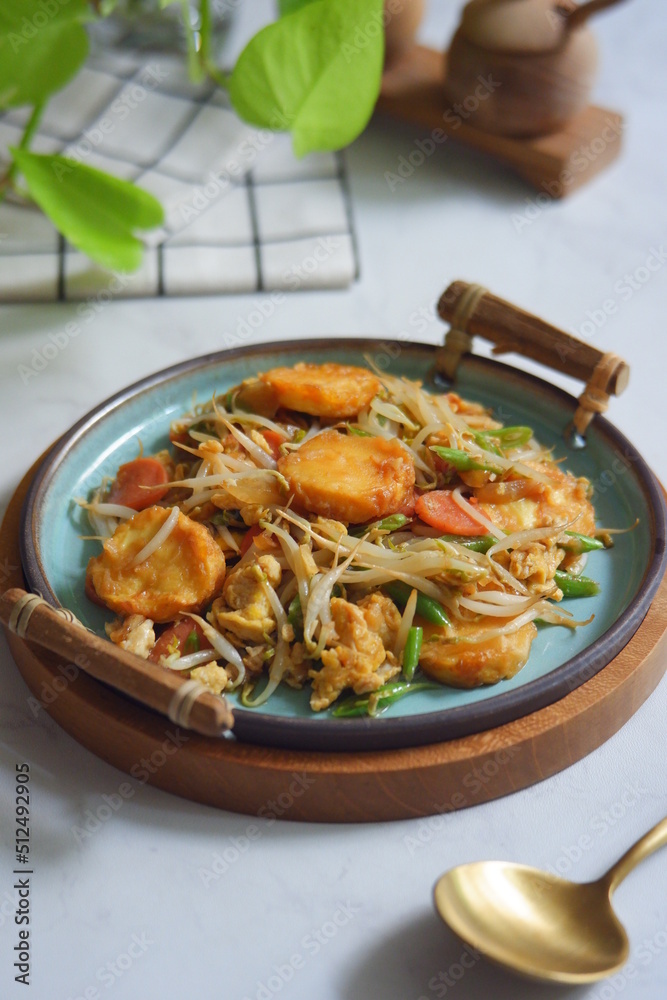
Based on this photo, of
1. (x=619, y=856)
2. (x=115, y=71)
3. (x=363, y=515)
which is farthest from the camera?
(x=115, y=71)

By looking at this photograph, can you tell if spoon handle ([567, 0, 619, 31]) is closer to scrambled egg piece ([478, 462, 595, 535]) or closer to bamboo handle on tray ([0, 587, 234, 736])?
scrambled egg piece ([478, 462, 595, 535])

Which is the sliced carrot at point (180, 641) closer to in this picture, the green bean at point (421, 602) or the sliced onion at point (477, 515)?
the green bean at point (421, 602)

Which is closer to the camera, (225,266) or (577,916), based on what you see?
(577,916)

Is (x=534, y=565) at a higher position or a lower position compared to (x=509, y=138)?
lower

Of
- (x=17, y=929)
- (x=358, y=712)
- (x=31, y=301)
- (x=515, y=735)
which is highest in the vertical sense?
(x=515, y=735)

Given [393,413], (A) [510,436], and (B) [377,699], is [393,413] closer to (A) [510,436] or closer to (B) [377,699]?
(A) [510,436]

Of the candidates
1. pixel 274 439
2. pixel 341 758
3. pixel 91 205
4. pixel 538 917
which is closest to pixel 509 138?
pixel 91 205

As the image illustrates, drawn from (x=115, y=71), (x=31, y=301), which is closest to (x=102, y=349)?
(x=31, y=301)

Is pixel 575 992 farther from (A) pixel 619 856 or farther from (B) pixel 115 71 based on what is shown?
(B) pixel 115 71
